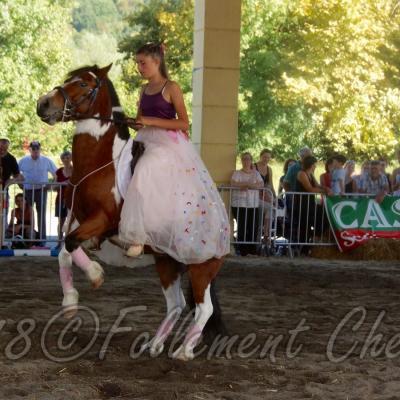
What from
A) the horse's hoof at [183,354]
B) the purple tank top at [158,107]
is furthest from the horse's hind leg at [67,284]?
the purple tank top at [158,107]

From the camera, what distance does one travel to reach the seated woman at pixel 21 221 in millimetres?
14766

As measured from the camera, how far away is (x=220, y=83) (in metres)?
15.4

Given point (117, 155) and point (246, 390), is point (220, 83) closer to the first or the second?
point (117, 155)

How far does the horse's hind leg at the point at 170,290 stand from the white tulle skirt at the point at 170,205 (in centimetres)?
32

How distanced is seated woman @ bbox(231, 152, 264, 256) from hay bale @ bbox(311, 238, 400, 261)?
116 centimetres

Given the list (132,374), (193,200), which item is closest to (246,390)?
(132,374)

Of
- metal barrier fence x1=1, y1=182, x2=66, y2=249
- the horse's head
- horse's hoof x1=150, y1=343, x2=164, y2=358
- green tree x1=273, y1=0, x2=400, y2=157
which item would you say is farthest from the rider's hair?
green tree x1=273, y1=0, x2=400, y2=157

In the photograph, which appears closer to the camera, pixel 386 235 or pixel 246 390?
pixel 246 390

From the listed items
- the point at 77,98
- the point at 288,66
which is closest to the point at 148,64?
the point at 77,98

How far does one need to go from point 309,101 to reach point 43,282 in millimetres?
22992

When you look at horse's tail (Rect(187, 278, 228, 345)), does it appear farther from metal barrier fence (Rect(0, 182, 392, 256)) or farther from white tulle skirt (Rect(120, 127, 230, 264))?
metal barrier fence (Rect(0, 182, 392, 256))

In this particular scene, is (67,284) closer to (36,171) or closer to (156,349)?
(156,349)

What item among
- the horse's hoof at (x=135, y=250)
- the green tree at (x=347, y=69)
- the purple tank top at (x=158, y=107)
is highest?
the green tree at (x=347, y=69)

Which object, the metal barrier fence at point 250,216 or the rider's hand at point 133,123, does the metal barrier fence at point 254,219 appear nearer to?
the metal barrier fence at point 250,216
